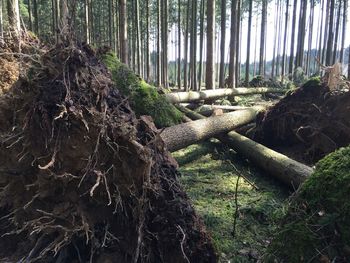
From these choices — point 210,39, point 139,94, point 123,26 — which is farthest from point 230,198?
point 123,26

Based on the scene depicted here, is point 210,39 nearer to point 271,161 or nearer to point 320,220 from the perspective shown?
point 271,161

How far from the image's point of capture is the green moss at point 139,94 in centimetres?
720

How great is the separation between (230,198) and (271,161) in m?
1.38

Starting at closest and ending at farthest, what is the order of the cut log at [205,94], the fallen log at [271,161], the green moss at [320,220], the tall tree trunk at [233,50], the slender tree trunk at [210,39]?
the green moss at [320,220]
the fallen log at [271,161]
the cut log at [205,94]
the slender tree trunk at [210,39]
the tall tree trunk at [233,50]

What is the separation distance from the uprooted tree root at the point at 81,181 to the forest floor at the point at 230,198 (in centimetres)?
67

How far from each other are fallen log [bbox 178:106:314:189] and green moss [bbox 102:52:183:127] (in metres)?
1.30

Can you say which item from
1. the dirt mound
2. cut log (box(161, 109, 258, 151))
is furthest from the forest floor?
the dirt mound

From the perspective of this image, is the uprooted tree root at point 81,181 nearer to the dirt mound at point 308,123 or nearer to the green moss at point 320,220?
the green moss at point 320,220

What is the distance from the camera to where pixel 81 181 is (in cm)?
315

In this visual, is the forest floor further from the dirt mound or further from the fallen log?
the dirt mound

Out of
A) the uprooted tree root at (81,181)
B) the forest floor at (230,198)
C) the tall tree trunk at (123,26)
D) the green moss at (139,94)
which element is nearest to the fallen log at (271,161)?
the forest floor at (230,198)

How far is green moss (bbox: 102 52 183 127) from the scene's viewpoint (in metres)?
7.20

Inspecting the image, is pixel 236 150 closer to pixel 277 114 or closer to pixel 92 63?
pixel 277 114

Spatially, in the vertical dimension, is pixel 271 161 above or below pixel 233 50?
below
